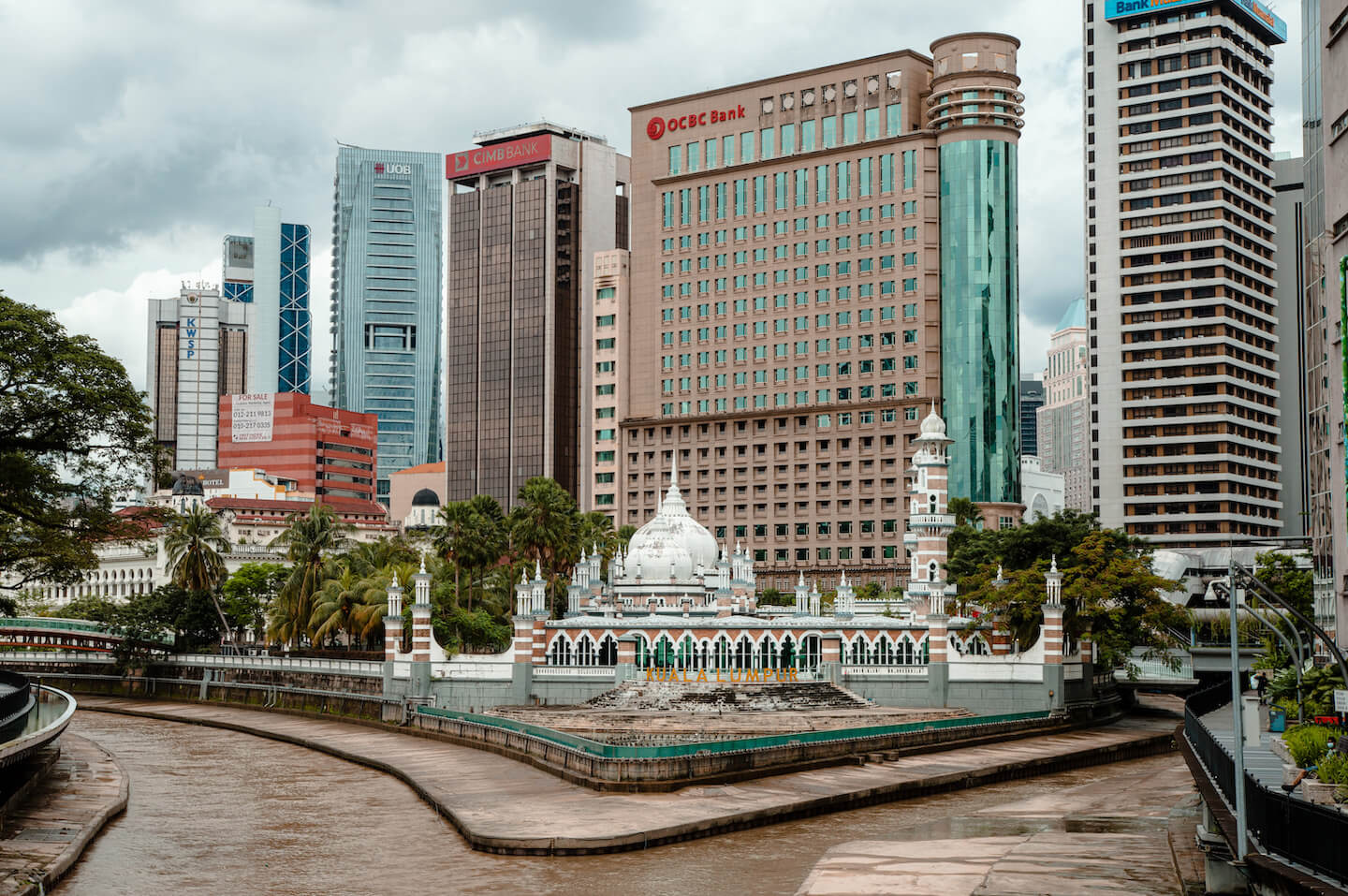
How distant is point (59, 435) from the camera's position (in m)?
48.7

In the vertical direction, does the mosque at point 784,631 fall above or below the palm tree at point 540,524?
below

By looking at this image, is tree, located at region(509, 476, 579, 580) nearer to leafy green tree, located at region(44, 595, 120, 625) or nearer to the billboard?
leafy green tree, located at region(44, 595, 120, 625)

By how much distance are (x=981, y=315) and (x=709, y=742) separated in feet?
329

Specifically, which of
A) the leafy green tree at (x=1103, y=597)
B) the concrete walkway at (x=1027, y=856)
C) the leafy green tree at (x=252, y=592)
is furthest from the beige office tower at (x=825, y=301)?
the concrete walkway at (x=1027, y=856)

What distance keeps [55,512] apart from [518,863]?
997 inches

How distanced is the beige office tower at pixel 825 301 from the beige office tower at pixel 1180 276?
12600mm

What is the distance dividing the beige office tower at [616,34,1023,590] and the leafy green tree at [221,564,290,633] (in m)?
42.1

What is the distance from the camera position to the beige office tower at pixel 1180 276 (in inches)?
5635

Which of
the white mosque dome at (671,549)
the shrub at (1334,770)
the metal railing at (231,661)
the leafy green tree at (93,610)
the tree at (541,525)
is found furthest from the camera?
the leafy green tree at (93,610)

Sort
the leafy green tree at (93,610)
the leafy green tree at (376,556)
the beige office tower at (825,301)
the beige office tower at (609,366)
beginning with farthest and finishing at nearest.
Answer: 1. the beige office tower at (609,366)
2. the beige office tower at (825,301)
3. the leafy green tree at (93,610)
4. the leafy green tree at (376,556)

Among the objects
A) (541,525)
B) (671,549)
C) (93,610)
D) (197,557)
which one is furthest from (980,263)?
(93,610)

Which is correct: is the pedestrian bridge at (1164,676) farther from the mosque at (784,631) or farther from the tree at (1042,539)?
the mosque at (784,631)

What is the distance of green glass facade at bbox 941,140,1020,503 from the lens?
457 ft

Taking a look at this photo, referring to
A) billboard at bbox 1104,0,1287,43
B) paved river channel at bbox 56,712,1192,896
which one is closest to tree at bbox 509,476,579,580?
paved river channel at bbox 56,712,1192,896
